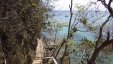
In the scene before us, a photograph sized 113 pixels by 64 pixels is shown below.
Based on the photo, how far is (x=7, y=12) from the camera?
21.7ft

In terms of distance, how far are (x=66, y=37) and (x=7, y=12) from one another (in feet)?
40.9

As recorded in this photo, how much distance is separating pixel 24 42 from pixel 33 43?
104cm

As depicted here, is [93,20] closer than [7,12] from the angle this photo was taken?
No

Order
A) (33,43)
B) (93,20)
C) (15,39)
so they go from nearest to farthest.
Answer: (15,39) < (33,43) < (93,20)

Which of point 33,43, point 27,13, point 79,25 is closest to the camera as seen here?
point 27,13

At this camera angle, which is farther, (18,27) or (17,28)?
(18,27)

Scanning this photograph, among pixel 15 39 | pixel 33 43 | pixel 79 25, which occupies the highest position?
pixel 15 39

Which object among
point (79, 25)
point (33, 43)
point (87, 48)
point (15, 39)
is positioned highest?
point (15, 39)

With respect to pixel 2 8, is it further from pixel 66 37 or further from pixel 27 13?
pixel 66 37

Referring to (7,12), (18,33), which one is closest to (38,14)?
(18,33)

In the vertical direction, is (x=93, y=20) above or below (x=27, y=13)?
below

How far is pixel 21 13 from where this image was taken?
25.2ft

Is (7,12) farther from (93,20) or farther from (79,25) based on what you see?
(79,25)

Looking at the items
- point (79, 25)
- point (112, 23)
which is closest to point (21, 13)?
point (112, 23)
